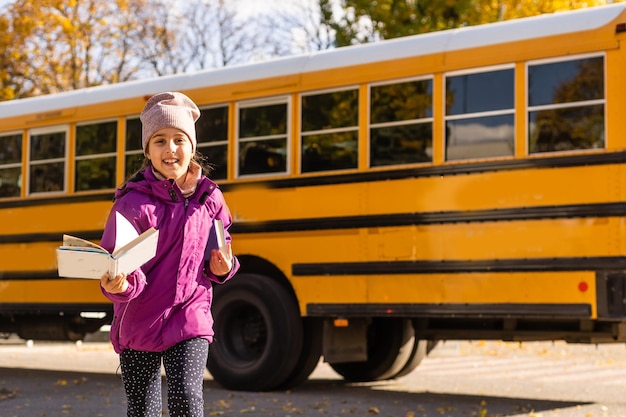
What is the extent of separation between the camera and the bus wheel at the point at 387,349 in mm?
10281

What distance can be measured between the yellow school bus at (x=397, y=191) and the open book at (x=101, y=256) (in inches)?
198

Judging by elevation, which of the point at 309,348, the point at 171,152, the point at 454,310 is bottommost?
the point at 309,348

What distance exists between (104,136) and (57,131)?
2.09ft

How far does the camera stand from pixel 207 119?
33.2ft

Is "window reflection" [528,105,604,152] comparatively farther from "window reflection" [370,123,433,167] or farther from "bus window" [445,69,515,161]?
"window reflection" [370,123,433,167]

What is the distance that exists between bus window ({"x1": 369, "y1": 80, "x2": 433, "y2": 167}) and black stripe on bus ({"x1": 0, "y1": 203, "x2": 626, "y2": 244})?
1.43 feet

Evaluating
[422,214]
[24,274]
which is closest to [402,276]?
[422,214]

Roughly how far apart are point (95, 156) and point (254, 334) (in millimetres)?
2421

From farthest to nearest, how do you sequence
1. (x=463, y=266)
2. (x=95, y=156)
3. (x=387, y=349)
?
(x=95, y=156) < (x=387, y=349) < (x=463, y=266)

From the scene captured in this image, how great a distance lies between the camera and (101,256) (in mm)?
3285

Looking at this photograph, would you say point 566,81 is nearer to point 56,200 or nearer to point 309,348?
point 309,348

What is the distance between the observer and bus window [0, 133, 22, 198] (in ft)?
37.6

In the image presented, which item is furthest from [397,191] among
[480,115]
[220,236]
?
[220,236]

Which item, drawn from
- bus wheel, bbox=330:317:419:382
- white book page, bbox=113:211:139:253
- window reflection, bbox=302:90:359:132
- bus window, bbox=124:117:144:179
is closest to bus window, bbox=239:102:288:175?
window reflection, bbox=302:90:359:132
